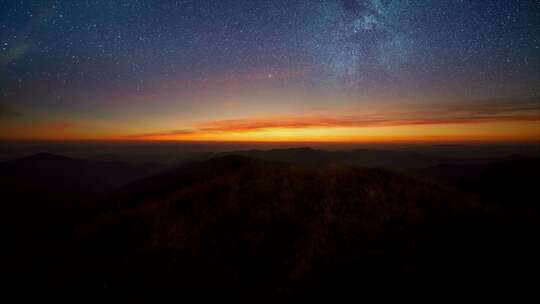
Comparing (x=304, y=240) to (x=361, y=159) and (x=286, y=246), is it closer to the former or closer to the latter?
(x=286, y=246)

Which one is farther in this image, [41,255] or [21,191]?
[21,191]

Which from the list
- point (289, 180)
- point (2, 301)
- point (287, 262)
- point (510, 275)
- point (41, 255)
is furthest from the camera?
point (289, 180)

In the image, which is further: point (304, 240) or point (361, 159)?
point (361, 159)

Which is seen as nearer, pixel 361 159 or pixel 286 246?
pixel 286 246

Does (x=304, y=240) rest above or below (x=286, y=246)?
above

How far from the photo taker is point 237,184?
35.8 ft

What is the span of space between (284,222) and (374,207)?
9.47 feet

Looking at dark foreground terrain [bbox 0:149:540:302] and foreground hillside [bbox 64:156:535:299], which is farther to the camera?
foreground hillside [bbox 64:156:535:299]

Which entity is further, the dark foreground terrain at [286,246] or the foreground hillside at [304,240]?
the foreground hillside at [304,240]

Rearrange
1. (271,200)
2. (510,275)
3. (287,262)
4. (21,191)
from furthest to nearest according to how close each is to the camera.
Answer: (21,191) → (271,200) → (287,262) → (510,275)

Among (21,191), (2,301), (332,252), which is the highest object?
(332,252)

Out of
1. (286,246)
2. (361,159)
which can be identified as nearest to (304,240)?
(286,246)

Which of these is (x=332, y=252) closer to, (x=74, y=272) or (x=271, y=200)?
(x=271, y=200)

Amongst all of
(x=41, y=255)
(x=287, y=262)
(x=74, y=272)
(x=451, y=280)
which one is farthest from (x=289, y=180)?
(x=41, y=255)
